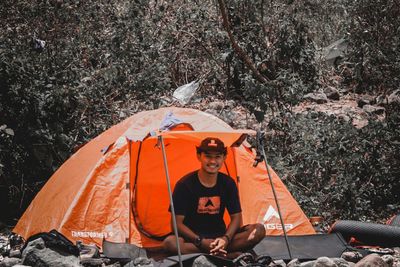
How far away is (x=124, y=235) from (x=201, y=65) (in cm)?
572

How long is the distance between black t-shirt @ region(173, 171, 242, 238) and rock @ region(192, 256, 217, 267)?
59 cm

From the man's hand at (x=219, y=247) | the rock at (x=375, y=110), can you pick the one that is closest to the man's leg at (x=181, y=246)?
the man's hand at (x=219, y=247)

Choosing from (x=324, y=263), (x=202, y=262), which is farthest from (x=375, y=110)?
(x=202, y=262)

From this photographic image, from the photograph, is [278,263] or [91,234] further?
[91,234]

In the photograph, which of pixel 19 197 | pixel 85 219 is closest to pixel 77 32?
pixel 19 197

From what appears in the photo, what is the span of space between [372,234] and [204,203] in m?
1.78

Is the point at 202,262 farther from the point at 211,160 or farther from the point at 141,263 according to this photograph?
the point at 211,160

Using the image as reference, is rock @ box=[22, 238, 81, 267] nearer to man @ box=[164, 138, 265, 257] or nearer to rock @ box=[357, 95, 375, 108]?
man @ box=[164, 138, 265, 257]

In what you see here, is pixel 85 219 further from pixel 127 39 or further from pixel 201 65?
pixel 201 65

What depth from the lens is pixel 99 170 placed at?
20.9 ft

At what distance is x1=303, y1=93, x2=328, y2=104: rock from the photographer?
11.4 metres

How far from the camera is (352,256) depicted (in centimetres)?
567

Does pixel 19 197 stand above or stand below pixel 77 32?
below

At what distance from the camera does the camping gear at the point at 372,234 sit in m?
6.34
